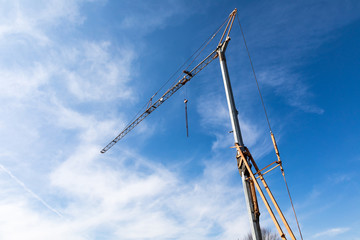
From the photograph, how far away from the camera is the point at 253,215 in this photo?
15391mm

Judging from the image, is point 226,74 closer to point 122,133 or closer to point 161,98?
point 161,98

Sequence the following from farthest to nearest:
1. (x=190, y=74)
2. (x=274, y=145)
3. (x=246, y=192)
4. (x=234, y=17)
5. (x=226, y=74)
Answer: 1. (x=190, y=74)
2. (x=234, y=17)
3. (x=226, y=74)
4. (x=274, y=145)
5. (x=246, y=192)

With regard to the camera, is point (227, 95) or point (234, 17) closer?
point (227, 95)

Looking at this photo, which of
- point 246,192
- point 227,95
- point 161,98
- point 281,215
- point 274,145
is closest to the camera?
point 281,215

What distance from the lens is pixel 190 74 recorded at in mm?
51656

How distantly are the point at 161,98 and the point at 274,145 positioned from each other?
46.6 meters

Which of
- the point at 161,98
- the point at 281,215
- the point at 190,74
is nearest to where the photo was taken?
the point at 281,215

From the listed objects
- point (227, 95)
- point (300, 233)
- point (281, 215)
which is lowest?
point (300, 233)

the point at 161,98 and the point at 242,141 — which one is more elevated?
the point at 161,98

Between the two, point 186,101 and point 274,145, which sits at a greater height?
point 186,101

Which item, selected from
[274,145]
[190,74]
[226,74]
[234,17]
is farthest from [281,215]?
[190,74]

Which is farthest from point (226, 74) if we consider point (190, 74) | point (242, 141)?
point (190, 74)

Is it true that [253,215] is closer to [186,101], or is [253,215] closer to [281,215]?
[281,215]

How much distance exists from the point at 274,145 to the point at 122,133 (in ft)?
222
